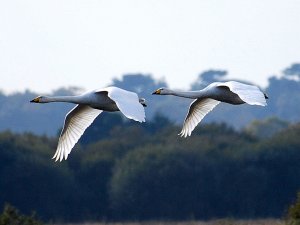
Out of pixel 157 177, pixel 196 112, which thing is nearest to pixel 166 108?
pixel 157 177

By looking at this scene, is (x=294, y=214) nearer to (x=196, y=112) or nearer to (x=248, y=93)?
(x=196, y=112)

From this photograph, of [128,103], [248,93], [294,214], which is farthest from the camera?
[294,214]

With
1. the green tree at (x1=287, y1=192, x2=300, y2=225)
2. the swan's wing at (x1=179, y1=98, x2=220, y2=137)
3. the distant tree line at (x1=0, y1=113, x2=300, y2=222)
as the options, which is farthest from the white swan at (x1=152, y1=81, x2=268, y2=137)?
the distant tree line at (x1=0, y1=113, x2=300, y2=222)

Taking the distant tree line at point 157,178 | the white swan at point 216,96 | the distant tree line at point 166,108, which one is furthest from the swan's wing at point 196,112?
the distant tree line at point 166,108

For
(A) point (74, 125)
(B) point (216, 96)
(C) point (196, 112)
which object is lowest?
(C) point (196, 112)

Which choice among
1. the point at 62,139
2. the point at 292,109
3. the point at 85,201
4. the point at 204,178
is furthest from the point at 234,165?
the point at 292,109

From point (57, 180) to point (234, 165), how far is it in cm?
717

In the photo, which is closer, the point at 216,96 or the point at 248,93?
the point at 248,93

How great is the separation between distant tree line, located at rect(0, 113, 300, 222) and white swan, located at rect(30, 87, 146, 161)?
85.5 feet

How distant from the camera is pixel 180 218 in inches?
2083

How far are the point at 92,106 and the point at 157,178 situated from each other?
32336 mm

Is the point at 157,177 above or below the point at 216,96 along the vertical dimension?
below

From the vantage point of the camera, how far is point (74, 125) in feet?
94.1

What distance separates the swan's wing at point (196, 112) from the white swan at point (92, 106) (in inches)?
75.7
